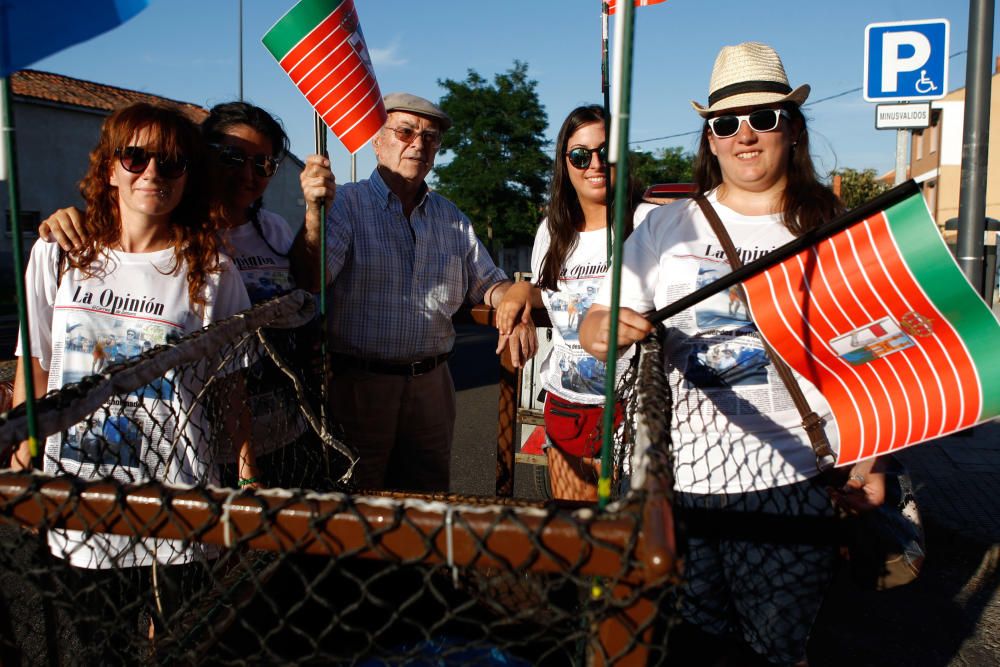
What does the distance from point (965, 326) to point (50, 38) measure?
1.83 meters

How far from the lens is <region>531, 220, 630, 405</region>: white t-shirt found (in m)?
2.54

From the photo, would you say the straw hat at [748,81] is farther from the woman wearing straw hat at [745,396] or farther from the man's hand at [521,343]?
the man's hand at [521,343]

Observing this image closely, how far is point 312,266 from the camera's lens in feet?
8.35

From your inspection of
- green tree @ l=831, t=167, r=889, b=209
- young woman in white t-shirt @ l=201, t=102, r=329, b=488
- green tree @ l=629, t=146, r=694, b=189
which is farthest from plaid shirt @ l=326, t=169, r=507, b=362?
green tree @ l=629, t=146, r=694, b=189

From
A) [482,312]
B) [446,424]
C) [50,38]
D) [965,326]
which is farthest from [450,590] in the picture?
[50,38]

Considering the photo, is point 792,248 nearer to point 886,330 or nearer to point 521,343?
point 886,330

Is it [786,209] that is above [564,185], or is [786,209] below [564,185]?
below

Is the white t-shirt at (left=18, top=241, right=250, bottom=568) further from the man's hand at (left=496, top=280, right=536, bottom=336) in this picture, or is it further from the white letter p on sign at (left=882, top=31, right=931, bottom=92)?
the white letter p on sign at (left=882, top=31, right=931, bottom=92)

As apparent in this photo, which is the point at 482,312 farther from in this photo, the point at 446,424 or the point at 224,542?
the point at 224,542

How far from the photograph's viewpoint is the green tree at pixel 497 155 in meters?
34.4

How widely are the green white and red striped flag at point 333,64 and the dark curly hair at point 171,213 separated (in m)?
0.38

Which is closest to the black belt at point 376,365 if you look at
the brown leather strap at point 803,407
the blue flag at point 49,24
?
the brown leather strap at point 803,407

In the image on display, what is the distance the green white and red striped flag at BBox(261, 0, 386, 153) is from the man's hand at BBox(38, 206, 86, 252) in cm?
77

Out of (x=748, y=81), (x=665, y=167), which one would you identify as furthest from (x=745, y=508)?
(x=665, y=167)
